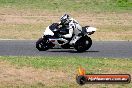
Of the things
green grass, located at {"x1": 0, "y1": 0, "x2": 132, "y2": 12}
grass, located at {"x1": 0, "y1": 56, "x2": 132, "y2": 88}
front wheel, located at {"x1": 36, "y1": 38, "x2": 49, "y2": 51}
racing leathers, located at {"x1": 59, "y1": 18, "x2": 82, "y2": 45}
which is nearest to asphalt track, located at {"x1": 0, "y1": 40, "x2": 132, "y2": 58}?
front wheel, located at {"x1": 36, "y1": 38, "x2": 49, "y2": 51}

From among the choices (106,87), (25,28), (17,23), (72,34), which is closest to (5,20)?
(17,23)

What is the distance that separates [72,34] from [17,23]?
10.1 meters

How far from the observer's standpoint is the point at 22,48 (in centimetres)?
2183

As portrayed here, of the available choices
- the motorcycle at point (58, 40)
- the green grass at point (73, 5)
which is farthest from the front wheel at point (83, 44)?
the green grass at point (73, 5)

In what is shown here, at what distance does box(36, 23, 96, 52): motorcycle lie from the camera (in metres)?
21.1

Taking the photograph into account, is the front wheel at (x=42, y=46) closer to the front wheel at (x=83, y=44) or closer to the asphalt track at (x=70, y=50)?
the asphalt track at (x=70, y=50)

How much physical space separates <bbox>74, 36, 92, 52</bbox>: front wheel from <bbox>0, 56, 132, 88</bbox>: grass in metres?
2.08

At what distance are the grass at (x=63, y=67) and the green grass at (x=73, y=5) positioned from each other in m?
18.3

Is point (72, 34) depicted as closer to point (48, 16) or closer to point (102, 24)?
point (102, 24)

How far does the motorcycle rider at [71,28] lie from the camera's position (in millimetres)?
21031

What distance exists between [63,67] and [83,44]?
16.1 ft

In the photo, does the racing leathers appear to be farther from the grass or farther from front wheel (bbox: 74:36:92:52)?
the grass

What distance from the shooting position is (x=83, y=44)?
21391mm

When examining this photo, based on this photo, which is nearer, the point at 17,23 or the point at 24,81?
the point at 24,81
